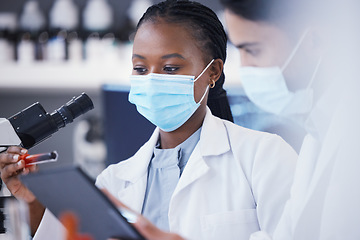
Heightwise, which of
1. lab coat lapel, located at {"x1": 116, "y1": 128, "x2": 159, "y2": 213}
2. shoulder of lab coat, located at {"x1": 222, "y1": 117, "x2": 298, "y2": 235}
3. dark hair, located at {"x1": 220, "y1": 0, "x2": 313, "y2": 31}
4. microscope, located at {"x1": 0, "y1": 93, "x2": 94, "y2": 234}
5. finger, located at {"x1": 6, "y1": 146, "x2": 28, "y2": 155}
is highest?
dark hair, located at {"x1": 220, "y1": 0, "x2": 313, "y2": 31}

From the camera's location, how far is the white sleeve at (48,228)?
1053mm

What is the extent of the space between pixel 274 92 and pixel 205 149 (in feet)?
0.82

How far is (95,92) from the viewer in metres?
2.09

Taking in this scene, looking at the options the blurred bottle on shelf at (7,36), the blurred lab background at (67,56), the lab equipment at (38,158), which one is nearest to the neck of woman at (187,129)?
the lab equipment at (38,158)

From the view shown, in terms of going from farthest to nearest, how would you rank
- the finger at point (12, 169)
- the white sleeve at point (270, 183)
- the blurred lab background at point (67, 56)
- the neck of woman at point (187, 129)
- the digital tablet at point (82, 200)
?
1. the blurred lab background at point (67, 56)
2. the neck of woman at point (187, 129)
3. the white sleeve at point (270, 183)
4. the finger at point (12, 169)
5. the digital tablet at point (82, 200)

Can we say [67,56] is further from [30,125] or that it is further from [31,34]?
[30,125]

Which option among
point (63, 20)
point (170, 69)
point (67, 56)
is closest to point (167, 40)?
point (170, 69)

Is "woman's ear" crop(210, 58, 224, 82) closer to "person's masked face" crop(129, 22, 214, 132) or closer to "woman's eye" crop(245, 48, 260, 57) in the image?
"person's masked face" crop(129, 22, 214, 132)

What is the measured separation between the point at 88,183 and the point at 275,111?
25.1 inches

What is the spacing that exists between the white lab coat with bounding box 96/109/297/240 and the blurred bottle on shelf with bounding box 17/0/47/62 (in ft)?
3.74

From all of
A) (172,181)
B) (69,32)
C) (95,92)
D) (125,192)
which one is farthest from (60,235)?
(69,32)

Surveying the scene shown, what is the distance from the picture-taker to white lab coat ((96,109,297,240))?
3.24ft

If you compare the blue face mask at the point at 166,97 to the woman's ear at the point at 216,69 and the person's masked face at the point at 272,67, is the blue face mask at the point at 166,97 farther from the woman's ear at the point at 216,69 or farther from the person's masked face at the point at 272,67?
the person's masked face at the point at 272,67

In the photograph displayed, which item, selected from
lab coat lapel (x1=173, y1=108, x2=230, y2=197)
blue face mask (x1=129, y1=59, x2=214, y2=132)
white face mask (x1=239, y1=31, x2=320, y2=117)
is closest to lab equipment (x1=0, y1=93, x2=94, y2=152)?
blue face mask (x1=129, y1=59, x2=214, y2=132)
